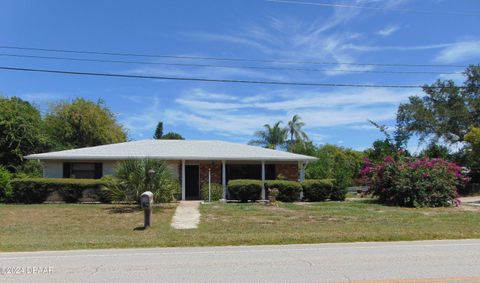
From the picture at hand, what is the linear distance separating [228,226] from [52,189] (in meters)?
11.8

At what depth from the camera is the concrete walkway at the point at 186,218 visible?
15.5 metres

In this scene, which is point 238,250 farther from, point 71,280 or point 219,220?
point 219,220

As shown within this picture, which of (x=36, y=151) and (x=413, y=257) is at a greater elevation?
(x=36, y=151)

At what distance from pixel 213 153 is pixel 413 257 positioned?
18475 millimetres

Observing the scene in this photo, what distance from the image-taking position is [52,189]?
76.7ft

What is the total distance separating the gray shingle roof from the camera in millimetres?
25344

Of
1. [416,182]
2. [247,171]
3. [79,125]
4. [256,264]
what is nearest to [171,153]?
[247,171]

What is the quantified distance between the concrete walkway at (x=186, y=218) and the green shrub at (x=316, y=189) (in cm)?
718

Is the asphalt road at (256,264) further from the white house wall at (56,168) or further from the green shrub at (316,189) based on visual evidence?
the white house wall at (56,168)

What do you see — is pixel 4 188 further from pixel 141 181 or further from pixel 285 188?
pixel 285 188

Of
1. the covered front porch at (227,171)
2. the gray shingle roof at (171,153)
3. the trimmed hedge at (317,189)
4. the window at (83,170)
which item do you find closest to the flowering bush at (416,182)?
the trimmed hedge at (317,189)

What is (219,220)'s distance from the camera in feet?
55.1

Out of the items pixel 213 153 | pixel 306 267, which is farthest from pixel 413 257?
pixel 213 153

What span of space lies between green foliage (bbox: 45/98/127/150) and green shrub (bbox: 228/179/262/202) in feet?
84.1
